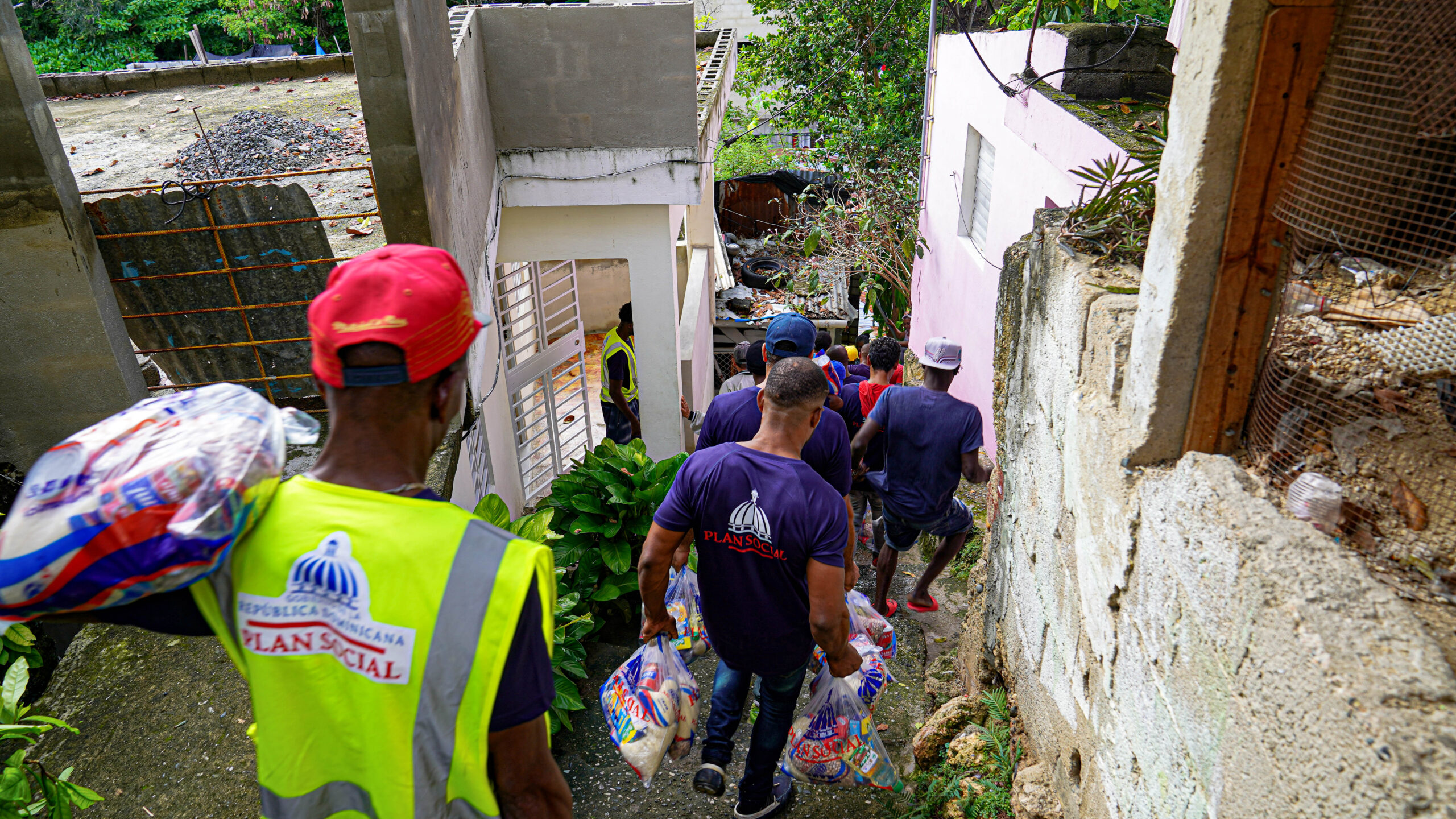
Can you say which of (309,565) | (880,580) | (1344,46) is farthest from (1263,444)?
(880,580)

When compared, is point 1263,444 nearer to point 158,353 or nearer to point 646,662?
point 646,662

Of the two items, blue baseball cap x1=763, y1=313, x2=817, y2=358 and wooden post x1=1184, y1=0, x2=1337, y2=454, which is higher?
wooden post x1=1184, y1=0, x2=1337, y2=454

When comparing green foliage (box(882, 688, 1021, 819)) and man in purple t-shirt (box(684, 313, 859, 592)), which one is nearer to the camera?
green foliage (box(882, 688, 1021, 819))

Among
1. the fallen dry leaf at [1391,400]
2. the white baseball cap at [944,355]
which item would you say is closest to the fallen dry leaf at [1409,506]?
the fallen dry leaf at [1391,400]

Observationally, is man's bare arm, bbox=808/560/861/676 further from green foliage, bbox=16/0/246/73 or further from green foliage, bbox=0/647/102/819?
green foliage, bbox=16/0/246/73

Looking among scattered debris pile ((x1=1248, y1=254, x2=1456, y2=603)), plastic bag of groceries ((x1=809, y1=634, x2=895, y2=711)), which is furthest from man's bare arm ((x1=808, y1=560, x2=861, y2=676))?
scattered debris pile ((x1=1248, y1=254, x2=1456, y2=603))

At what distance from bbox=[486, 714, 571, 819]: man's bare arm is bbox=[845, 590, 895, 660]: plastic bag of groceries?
7.19 feet

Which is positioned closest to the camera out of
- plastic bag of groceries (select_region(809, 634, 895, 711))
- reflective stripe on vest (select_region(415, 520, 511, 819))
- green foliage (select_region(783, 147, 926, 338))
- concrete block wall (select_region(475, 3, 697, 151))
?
reflective stripe on vest (select_region(415, 520, 511, 819))

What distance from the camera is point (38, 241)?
12.5 feet

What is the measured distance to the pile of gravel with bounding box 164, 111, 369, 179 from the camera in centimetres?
609

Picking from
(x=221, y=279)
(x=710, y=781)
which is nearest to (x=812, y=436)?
(x=710, y=781)

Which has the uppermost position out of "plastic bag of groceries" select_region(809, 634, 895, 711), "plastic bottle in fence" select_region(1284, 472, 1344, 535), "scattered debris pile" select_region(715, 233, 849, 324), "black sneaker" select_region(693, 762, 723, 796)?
"plastic bottle in fence" select_region(1284, 472, 1344, 535)

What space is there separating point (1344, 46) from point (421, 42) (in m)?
3.83

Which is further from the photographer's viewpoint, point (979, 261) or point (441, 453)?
point (979, 261)
